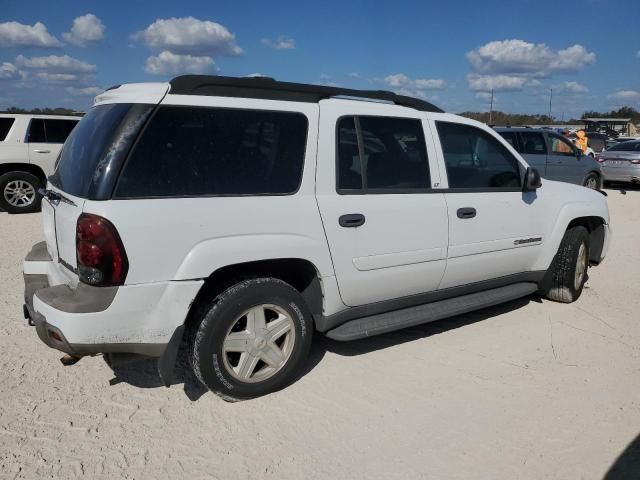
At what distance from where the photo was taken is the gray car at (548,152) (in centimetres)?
1276

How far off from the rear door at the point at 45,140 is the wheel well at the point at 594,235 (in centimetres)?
900

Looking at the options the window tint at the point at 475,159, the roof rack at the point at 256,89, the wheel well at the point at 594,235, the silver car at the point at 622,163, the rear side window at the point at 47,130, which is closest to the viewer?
the roof rack at the point at 256,89

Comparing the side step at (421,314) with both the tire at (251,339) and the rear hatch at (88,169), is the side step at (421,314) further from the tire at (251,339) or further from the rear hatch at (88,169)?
the rear hatch at (88,169)

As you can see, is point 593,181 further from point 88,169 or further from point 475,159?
point 88,169

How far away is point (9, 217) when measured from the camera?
31.7ft

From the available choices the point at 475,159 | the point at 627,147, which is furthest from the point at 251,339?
the point at 627,147

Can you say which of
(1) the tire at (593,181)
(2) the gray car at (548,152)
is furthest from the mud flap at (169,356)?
(1) the tire at (593,181)

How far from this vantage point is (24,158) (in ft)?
32.2

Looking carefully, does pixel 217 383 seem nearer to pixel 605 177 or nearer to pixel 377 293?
pixel 377 293

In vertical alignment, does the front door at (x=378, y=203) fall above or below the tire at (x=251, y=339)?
above

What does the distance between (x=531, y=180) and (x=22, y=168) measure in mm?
9227

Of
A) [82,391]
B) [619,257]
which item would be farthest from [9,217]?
[619,257]

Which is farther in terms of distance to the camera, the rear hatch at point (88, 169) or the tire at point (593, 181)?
the tire at point (593, 181)

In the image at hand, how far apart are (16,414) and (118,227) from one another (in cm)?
143
